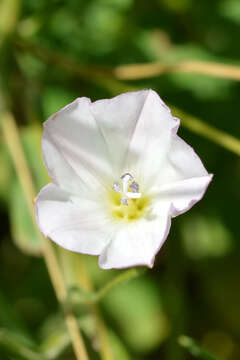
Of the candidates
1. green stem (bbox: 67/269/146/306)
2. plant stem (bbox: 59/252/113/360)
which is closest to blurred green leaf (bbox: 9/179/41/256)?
plant stem (bbox: 59/252/113/360)

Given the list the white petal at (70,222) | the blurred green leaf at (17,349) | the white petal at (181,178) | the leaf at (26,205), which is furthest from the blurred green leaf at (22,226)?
the white petal at (181,178)

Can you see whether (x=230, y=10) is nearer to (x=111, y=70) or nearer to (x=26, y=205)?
(x=111, y=70)

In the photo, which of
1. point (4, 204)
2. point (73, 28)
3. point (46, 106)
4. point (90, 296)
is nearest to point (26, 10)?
point (73, 28)

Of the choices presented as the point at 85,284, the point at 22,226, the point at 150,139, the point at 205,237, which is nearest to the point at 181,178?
the point at 150,139

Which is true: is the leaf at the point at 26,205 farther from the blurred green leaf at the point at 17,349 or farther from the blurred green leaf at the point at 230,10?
the blurred green leaf at the point at 230,10

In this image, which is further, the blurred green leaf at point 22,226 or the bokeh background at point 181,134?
the bokeh background at point 181,134

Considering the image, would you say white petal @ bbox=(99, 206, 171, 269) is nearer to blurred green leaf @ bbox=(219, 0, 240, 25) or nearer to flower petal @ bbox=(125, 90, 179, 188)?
flower petal @ bbox=(125, 90, 179, 188)

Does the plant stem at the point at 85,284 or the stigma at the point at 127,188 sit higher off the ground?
the stigma at the point at 127,188

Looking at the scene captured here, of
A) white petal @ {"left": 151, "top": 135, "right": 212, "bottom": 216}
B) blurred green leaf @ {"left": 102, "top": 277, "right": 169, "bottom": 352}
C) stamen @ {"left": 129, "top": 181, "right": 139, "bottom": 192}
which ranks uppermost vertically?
white petal @ {"left": 151, "top": 135, "right": 212, "bottom": 216}
